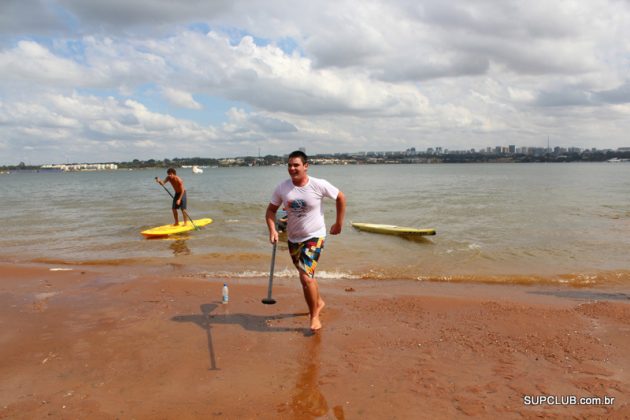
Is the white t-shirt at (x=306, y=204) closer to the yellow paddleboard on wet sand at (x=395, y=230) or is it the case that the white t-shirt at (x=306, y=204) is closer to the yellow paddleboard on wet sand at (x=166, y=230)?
the yellow paddleboard on wet sand at (x=395, y=230)

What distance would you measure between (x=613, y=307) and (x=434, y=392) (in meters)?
4.10

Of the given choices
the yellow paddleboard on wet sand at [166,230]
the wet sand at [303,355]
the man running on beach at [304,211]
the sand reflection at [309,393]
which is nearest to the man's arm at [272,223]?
the man running on beach at [304,211]

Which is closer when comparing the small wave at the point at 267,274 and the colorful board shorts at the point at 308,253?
the colorful board shorts at the point at 308,253

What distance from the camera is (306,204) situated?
508 centimetres

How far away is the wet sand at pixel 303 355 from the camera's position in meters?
3.66

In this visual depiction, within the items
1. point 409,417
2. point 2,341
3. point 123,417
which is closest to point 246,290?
point 2,341

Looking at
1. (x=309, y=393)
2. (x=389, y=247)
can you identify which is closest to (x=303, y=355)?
(x=309, y=393)

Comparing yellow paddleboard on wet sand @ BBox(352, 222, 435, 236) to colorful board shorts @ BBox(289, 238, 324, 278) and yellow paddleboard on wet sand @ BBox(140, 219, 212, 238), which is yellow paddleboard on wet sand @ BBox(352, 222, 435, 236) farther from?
colorful board shorts @ BBox(289, 238, 324, 278)

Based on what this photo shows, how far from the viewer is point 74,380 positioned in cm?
411

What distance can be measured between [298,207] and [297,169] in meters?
0.44

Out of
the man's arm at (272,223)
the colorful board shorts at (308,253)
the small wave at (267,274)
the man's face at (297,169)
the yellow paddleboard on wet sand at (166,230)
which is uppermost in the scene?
the man's face at (297,169)

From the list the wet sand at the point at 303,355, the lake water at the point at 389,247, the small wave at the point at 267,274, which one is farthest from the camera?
the lake water at the point at 389,247

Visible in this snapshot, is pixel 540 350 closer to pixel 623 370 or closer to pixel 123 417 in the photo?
pixel 623 370

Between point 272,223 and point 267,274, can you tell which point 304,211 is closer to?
point 272,223
